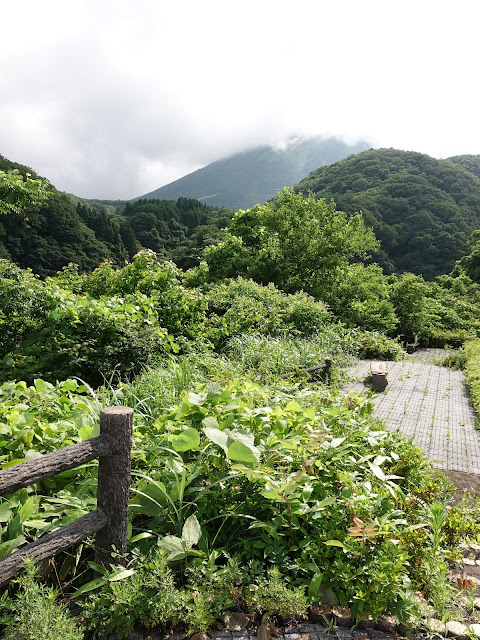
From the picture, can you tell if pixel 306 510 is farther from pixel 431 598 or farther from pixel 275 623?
pixel 431 598

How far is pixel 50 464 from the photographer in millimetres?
1681

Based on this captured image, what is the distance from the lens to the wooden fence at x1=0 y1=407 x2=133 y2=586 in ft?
5.33

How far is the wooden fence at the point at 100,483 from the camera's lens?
1626 mm

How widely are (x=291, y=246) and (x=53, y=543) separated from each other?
1352 cm

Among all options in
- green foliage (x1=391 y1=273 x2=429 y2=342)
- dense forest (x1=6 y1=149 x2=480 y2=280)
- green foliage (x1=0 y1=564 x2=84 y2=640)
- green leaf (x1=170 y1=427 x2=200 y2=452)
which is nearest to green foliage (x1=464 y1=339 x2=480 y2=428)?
green foliage (x1=391 y1=273 x2=429 y2=342)

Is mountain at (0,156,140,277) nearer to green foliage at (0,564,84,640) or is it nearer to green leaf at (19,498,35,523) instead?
green leaf at (19,498,35,523)

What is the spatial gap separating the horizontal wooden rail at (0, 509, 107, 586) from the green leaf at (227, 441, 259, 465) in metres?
0.66

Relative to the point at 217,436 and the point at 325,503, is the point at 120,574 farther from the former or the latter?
the point at 325,503

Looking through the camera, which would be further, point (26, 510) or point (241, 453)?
point (241, 453)

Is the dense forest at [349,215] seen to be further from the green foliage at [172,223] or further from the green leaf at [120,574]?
the green leaf at [120,574]

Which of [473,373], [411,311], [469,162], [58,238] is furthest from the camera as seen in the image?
[469,162]

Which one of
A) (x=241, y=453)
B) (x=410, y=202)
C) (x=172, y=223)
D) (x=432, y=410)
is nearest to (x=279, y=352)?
(x=432, y=410)

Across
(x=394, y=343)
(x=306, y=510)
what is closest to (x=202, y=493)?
(x=306, y=510)

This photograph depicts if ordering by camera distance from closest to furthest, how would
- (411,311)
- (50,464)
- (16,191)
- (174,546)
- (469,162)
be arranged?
(50,464) → (174,546) → (16,191) → (411,311) → (469,162)
